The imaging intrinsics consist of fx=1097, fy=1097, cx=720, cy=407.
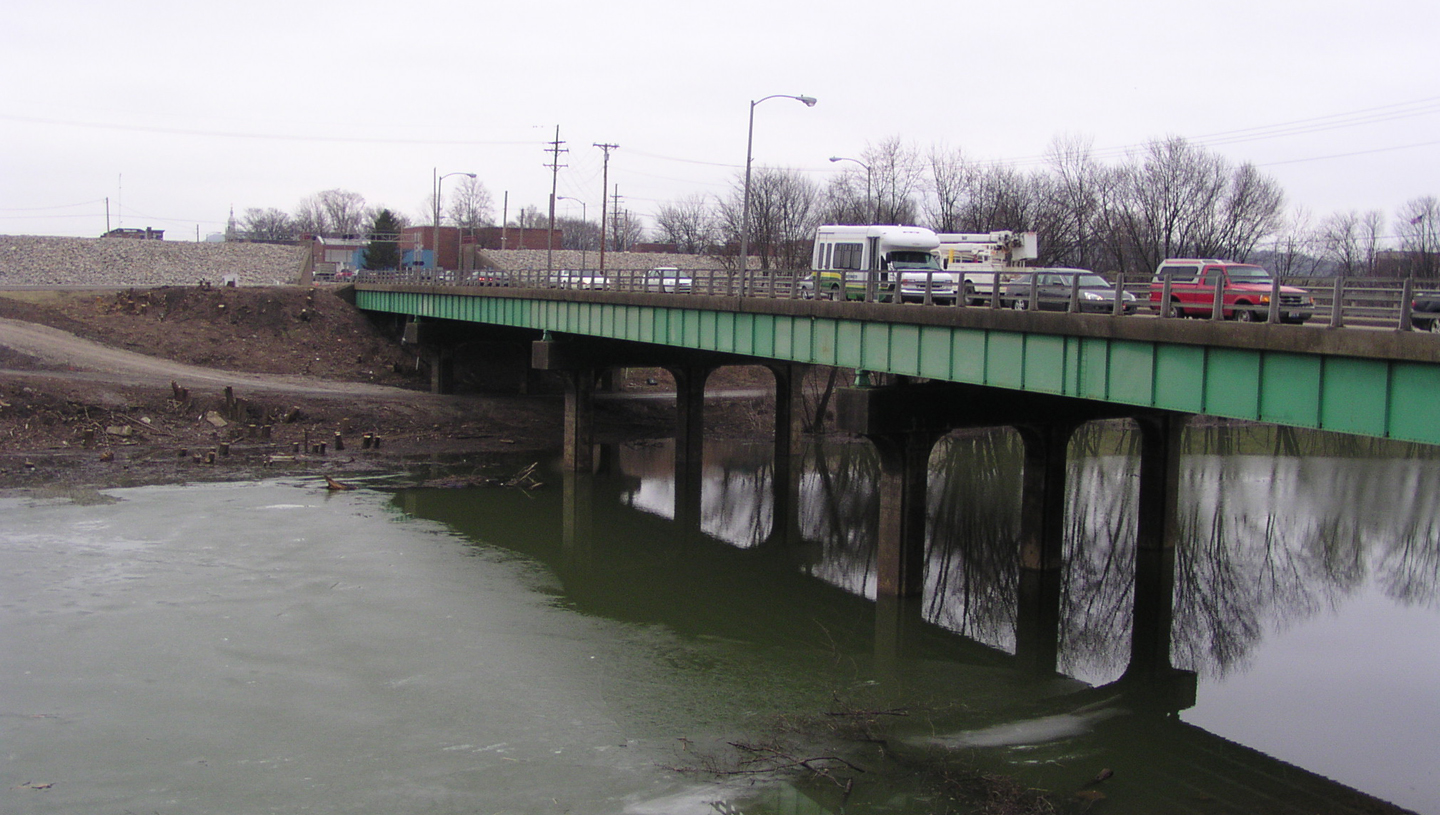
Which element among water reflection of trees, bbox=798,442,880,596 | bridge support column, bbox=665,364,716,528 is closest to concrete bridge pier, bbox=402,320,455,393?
bridge support column, bbox=665,364,716,528

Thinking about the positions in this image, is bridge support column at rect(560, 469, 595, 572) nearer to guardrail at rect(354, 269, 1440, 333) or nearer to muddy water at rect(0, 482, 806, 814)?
muddy water at rect(0, 482, 806, 814)

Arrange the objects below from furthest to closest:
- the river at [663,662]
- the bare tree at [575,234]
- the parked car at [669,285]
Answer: the bare tree at [575,234], the parked car at [669,285], the river at [663,662]

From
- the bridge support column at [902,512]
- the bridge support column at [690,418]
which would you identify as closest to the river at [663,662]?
the bridge support column at [902,512]

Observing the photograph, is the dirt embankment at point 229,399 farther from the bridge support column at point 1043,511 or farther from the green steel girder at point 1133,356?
the bridge support column at point 1043,511

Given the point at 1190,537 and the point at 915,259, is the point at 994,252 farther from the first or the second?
the point at 1190,537

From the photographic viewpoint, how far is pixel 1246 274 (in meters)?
23.9

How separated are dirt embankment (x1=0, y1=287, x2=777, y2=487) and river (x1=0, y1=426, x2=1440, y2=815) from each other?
6.77 metres

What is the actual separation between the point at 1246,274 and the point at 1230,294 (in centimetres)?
288

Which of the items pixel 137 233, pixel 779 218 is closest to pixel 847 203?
pixel 779 218

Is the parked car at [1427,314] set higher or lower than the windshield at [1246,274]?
lower

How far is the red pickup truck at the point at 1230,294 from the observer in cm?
1734

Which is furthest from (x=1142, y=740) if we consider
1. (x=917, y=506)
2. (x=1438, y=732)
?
(x=917, y=506)

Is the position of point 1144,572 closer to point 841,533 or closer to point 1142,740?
point 841,533

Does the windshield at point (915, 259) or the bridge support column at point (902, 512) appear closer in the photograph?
the bridge support column at point (902, 512)
